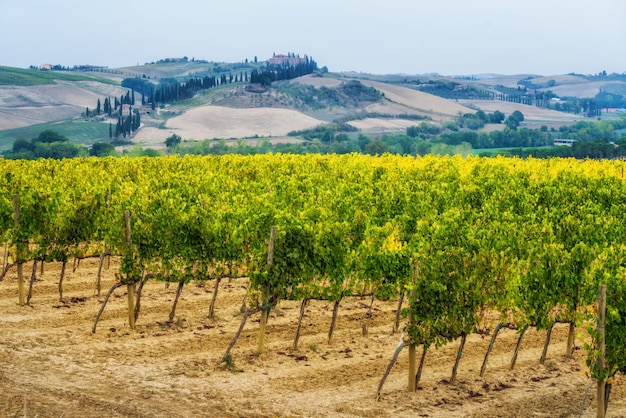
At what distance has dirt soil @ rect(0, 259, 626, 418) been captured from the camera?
58.3 feet

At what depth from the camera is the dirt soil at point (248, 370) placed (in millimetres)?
17766

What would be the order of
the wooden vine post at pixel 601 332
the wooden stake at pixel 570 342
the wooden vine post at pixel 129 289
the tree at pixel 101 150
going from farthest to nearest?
the tree at pixel 101 150 < the wooden vine post at pixel 129 289 < the wooden stake at pixel 570 342 < the wooden vine post at pixel 601 332

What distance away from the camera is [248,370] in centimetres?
2025

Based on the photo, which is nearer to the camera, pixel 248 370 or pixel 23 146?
pixel 248 370

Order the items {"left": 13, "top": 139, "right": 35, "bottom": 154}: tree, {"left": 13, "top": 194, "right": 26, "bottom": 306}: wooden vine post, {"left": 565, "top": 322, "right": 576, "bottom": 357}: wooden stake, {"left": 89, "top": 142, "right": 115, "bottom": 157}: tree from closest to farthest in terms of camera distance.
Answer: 1. {"left": 565, "top": 322, "right": 576, "bottom": 357}: wooden stake
2. {"left": 13, "top": 194, "right": 26, "bottom": 306}: wooden vine post
3. {"left": 89, "top": 142, "right": 115, "bottom": 157}: tree
4. {"left": 13, "top": 139, "right": 35, "bottom": 154}: tree

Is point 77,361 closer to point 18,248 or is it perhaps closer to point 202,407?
point 202,407

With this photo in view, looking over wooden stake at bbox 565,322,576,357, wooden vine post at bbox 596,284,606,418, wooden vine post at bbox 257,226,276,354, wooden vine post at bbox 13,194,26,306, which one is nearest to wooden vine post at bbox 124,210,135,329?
wooden vine post at bbox 13,194,26,306

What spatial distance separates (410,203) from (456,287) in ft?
38.4

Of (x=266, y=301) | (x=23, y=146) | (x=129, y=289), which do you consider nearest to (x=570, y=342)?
(x=266, y=301)

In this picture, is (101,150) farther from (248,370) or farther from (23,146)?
(248,370)

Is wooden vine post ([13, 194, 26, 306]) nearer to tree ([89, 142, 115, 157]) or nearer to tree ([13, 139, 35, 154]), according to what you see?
tree ([89, 142, 115, 157])

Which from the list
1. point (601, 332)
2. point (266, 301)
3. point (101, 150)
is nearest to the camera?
point (601, 332)

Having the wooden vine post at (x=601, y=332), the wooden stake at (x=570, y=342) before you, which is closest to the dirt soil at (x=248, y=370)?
the wooden stake at (x=570, y=342)

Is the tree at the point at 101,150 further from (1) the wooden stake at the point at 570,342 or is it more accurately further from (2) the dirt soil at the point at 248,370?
(1) the wooden stake at the point at 570,342
